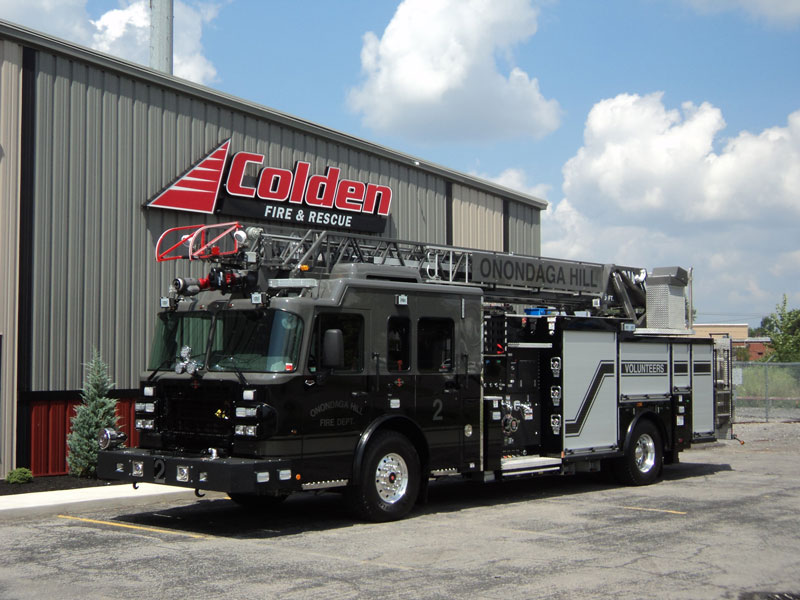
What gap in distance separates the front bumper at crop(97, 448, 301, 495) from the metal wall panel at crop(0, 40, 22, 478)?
4.62m

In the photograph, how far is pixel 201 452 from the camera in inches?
408

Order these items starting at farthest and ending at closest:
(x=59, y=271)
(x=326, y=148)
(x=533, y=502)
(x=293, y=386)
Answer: (x=326, y=148) < (x=59, y=271) < (x=533, y=502) < (x=293, y=386)

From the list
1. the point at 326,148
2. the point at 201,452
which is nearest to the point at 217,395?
the point at 201,452

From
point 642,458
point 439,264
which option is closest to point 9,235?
point 439,264

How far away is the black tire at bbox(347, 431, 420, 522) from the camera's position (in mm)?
10492

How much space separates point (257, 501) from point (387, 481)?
2166 millimetres

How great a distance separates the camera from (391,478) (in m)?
10.8

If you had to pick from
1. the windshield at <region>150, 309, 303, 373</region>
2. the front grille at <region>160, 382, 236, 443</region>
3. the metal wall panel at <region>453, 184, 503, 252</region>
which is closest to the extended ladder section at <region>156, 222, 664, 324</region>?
the windshield at <region>150, 309, 303, 373</region>

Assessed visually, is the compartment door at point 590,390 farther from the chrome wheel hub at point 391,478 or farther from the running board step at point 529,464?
the chrome wheel hub at point 391,478

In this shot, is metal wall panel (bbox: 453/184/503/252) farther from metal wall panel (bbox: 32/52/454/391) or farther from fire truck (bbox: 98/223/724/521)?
fire truck (bbox: 98/223/724/521)

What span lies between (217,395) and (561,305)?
263 inches

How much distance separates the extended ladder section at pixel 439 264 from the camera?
35.6 ft

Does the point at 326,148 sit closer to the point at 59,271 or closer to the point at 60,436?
the point at 59,271

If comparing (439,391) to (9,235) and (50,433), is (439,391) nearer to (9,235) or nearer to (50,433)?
Answer: (50,433)
